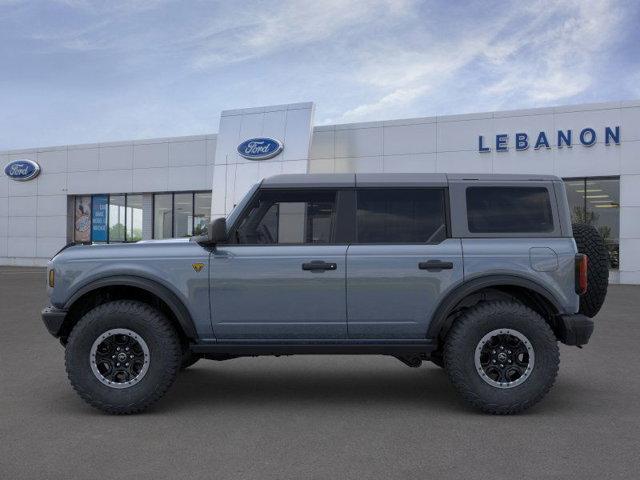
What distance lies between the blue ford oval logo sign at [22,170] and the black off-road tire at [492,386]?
31.5 meters

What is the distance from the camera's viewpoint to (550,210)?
5297 millimetres

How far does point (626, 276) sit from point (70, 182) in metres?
25.2

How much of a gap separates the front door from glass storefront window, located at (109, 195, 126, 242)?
27.5 m

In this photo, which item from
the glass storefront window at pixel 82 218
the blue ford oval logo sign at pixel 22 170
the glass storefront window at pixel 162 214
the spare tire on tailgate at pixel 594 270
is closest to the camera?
the spare tire on tailgate at pixel 594 270

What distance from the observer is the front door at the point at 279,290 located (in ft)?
16.8

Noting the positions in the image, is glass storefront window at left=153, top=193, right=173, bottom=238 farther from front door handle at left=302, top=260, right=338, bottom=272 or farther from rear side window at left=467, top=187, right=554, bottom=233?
rear side window at left=467, top=187, right=554, bottom=233

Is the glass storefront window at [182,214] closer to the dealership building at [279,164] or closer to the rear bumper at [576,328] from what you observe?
the dealership building at [279,164]

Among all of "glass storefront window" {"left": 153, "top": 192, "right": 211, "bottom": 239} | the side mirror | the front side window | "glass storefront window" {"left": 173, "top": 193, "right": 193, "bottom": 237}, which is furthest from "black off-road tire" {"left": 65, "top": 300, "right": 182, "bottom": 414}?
"glass storefront window" {"left": 173, "top": 193, "right": 193, "bottom": 237}

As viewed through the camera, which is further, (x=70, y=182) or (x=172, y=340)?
(x=70, y=182)

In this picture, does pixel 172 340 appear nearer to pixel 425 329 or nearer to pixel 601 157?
pixel 425 329

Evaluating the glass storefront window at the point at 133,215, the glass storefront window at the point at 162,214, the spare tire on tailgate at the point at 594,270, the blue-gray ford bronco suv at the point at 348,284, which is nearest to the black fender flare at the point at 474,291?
the blue-gray ford bronco suv at the point at 348,284

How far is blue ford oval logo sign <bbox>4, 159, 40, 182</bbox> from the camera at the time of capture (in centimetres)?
3228

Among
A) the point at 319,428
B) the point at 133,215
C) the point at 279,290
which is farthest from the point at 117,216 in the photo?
the point at 319,428

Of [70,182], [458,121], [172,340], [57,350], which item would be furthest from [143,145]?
[172,340]
